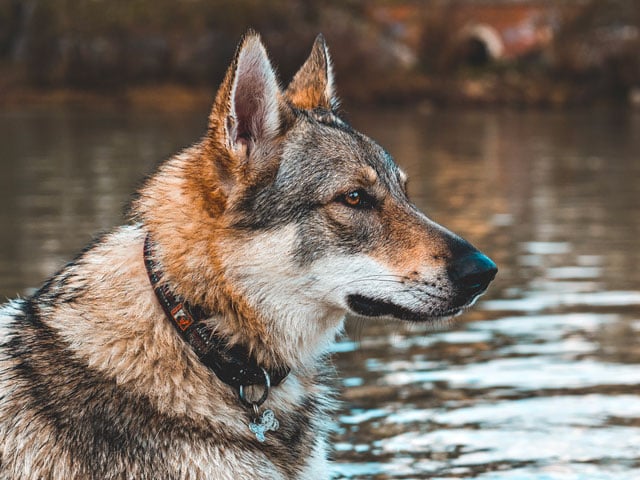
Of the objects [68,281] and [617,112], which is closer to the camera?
[68,281]

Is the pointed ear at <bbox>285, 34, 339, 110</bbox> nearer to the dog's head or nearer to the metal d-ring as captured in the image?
the dog's head

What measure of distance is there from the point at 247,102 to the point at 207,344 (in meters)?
1.00

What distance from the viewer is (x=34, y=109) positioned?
38.3 m

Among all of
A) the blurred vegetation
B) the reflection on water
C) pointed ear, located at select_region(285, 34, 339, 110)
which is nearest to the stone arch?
the blurred vegetation

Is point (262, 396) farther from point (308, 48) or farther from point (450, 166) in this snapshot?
point (308, 48)

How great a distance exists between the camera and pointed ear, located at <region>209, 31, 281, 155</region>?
4234 millimetres

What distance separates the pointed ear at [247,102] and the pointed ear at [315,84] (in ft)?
2.22

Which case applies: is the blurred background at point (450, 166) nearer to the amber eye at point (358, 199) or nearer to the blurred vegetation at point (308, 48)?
the blurred vegetation at point (308, 48)

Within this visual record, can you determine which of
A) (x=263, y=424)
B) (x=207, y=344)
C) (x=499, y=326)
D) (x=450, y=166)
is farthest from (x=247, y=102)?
(x=450, y=166)

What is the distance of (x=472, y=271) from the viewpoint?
173 inches

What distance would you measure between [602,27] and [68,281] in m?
42.3

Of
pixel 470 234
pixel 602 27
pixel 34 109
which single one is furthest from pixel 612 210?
pixel 602 27

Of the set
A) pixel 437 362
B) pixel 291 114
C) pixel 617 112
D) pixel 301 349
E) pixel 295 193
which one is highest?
pixel 617 112

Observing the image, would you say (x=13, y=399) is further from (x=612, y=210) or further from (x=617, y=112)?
(x=617, y=112)
